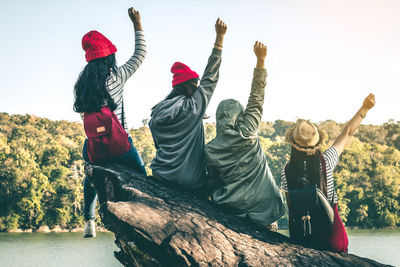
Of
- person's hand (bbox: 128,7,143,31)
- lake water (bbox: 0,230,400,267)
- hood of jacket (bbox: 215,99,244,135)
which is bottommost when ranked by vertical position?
lake water (bbox: 0,230,400,267)

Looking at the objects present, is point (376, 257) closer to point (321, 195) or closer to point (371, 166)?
point (371, 166)

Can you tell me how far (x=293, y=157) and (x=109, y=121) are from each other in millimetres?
1496

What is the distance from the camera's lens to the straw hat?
121 inches

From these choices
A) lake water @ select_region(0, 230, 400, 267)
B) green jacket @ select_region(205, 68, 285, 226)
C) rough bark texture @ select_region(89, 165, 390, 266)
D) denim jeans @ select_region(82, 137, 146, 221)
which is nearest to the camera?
rough bark texture @ select_region(89, 165, 390, 266)

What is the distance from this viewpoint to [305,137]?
3074 millimetres

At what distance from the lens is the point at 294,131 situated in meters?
3.14

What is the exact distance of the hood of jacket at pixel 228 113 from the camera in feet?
11.2

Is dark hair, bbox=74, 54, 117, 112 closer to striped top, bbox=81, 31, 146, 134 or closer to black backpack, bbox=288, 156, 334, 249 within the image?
striped top, bbox=81, 31, 146, 134

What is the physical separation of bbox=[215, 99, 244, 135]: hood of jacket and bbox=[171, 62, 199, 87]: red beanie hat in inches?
13.7

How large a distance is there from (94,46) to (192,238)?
1743 millimetres

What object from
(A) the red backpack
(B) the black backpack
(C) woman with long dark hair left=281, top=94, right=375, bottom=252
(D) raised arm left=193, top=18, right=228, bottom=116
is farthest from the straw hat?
(A) the red backpack

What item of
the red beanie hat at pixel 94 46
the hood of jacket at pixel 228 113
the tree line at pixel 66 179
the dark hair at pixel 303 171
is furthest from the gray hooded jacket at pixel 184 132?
the tree line at pixel 66 179

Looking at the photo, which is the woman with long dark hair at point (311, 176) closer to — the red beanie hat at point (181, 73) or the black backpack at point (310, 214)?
the black backpack at point (310, 214)

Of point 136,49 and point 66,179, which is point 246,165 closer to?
point 136,49
